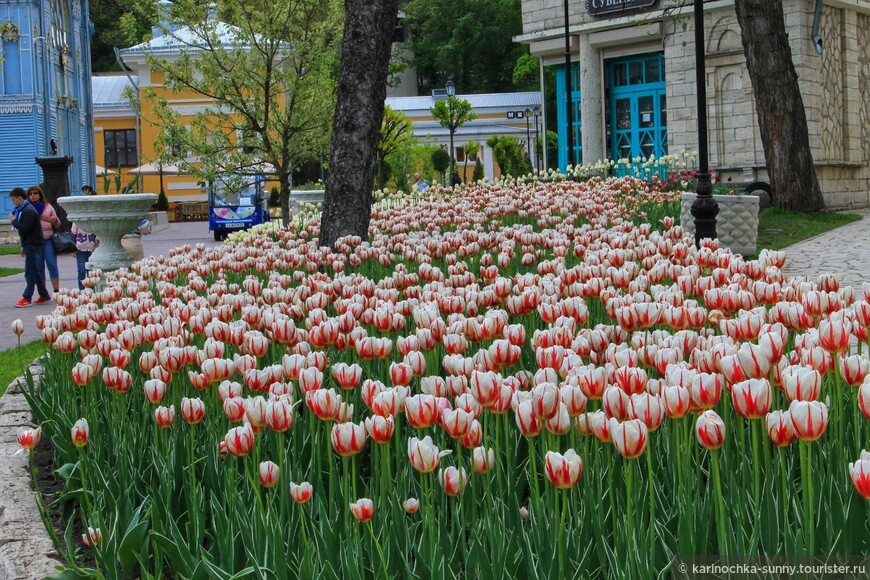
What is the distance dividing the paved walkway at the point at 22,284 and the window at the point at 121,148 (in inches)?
765

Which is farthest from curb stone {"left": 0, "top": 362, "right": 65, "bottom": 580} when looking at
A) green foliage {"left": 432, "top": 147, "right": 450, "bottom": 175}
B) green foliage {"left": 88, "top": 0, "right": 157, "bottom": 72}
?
green foliage {"left": 432, "top": 147, "right": 450, "bottom": 175}

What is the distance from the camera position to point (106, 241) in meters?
12.7

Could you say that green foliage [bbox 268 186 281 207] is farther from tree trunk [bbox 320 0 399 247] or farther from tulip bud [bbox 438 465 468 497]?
tulip bud [bbox 438 465 468 497]

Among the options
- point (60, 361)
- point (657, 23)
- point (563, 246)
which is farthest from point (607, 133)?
point (60, 361)

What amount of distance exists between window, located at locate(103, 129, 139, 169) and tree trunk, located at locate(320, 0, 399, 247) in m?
48.5

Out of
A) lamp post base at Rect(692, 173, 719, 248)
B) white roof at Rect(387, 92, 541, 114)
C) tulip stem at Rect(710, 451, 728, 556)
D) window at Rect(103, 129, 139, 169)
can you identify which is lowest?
tulip stem at Rect(710, 451, 728, 556)

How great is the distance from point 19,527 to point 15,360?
5.99 m

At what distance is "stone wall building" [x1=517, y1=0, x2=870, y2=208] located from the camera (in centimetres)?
2434

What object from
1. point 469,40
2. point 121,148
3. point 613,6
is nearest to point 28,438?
point 613,6

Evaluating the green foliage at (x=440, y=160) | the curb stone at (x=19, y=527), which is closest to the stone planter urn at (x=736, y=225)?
the curb stone at (x=19, y=527)

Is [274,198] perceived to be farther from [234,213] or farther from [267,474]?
[267,474]

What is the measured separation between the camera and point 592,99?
29875 mm

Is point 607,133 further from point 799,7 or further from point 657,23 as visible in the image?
point 799,7

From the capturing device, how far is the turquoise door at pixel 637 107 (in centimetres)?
2905
